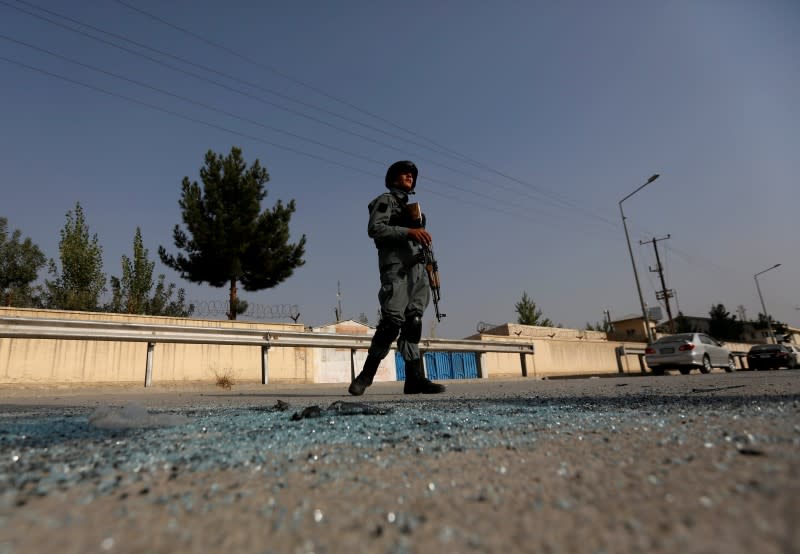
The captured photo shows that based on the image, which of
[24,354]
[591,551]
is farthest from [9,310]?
[591,551]

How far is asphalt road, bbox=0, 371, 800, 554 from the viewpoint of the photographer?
52cm

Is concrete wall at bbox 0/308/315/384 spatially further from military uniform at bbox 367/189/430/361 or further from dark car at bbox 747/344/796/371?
dark car at bbox 747/344/796/371

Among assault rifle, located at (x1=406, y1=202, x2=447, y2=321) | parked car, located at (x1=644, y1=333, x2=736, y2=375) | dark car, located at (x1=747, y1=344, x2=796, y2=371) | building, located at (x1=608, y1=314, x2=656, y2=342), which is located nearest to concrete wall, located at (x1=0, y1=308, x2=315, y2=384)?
assault rifle, located at (x1=406, y1=202, x2=447, y2=321)

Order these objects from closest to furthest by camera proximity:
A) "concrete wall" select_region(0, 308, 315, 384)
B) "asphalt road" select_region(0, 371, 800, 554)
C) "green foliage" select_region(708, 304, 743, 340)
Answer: "asphalt road" select_region(0, 371, 800, 554) → "concrete wall" select_region(0, 308, 315, 384) → "green foliage" select_region(708, 304, 743, 340)

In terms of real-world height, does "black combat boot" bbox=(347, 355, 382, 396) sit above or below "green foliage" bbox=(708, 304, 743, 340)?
below

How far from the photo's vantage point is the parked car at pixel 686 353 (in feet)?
47.1

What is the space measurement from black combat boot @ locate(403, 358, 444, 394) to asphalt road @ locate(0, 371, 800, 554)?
2.80 meters

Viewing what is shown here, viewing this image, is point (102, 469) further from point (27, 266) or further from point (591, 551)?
point (27, 266)

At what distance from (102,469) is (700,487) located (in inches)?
44.5

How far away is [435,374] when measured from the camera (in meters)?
18.7

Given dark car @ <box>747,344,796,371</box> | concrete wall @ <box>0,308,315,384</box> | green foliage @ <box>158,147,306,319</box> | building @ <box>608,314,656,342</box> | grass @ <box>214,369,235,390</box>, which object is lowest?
dark car @ <box>747,344,796,371</box>

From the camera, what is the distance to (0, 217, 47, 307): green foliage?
102ft

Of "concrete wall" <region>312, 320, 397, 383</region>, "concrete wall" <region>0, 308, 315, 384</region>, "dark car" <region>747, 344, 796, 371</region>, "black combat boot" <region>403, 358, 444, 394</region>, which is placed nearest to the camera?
"black combat boot" <region>403, 358, 444, 394</region>

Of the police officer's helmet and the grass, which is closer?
the police officer's helmet
